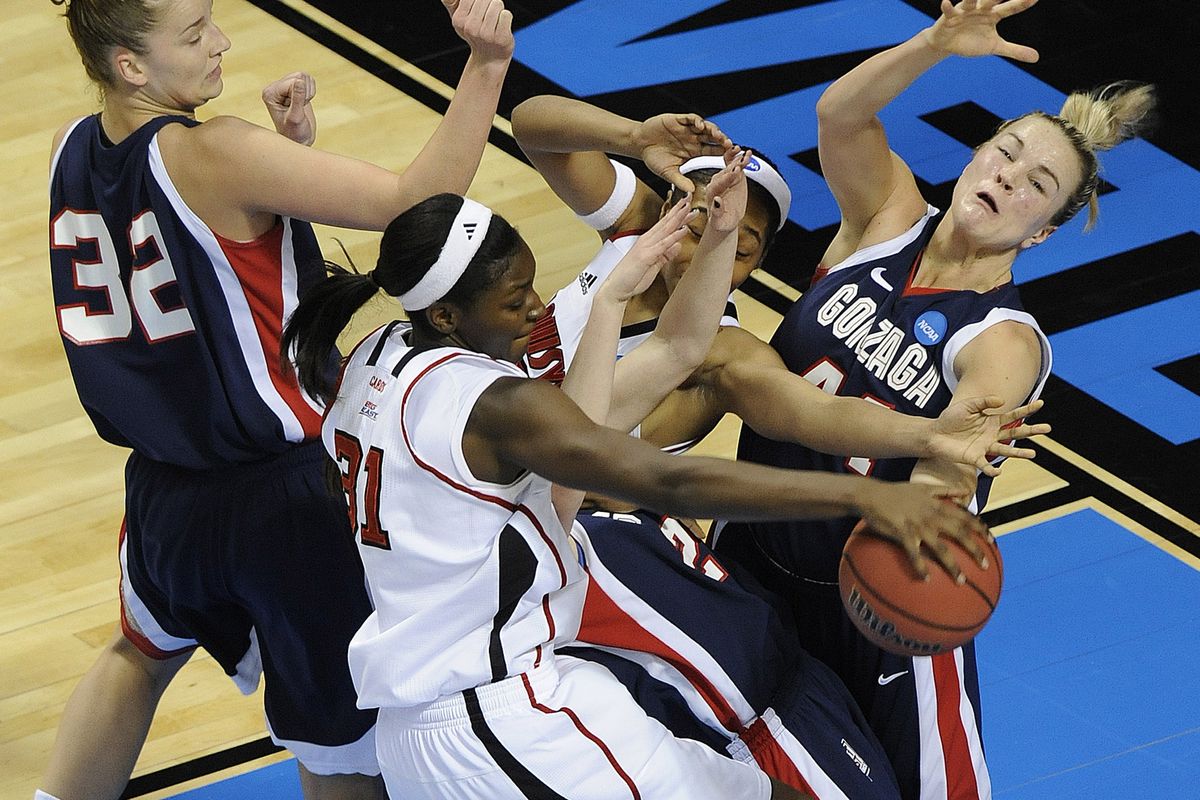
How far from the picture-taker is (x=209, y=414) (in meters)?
3.98

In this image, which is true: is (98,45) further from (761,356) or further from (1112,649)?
(1112,649)

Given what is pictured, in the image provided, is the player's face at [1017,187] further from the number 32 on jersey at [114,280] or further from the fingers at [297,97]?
the number 32 on jersey at [114,280]

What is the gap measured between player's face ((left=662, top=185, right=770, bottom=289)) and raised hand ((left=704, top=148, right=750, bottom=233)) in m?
0.44

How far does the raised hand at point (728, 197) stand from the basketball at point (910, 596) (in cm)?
69

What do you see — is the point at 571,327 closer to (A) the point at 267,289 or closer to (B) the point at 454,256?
(A) the point at 267,289

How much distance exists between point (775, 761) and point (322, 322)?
4.13 feet

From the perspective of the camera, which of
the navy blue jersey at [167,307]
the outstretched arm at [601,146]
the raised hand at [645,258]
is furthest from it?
the outstretched arm at [601,146]

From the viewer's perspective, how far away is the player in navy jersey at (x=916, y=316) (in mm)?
4098

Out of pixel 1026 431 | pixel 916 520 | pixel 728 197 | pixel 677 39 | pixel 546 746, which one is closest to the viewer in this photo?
pixel 916 520

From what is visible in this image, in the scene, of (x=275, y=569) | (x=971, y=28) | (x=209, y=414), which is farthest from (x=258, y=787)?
(x=971, y=28)

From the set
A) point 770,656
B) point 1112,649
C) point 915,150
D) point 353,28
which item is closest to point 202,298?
point 770,656

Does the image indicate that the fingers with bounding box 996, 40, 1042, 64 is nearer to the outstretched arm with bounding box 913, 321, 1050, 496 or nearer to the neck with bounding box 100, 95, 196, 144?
the outstretched arm with bounding box 913, 321, 1050, 496

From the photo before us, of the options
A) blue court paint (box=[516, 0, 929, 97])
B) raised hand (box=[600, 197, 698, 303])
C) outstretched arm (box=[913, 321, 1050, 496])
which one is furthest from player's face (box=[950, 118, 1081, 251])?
blue court paint (box=[516, 0, 929, 97])

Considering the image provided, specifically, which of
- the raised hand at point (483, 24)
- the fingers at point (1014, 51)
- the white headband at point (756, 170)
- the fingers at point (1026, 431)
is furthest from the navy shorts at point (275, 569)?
the fingers at point (1014, 51)
